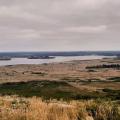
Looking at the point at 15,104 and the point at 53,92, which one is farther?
the point at 53,92

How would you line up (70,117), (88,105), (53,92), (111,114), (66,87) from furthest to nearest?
1. (66,87)
2. (53,92)
3. (88,105)
4. (111,114)
5. (70,117)

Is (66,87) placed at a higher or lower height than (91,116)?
lower

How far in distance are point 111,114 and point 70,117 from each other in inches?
61.1

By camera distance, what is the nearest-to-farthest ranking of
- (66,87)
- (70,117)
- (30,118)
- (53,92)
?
(30,118)
(70,117)
(53,92)
(66,87)

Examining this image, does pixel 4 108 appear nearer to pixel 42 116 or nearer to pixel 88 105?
pixel 42 116

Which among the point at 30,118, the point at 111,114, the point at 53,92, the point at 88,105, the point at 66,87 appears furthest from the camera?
the point at 66,87

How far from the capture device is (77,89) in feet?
246

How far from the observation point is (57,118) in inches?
396

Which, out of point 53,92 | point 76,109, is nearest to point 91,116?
point 76,109

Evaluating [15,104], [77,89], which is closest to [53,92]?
[77,89]

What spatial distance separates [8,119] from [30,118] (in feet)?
2.00

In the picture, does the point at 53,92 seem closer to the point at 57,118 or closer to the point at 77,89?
the point at 77,89

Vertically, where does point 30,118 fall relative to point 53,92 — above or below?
above

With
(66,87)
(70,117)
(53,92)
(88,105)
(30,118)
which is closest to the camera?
(30,118)
